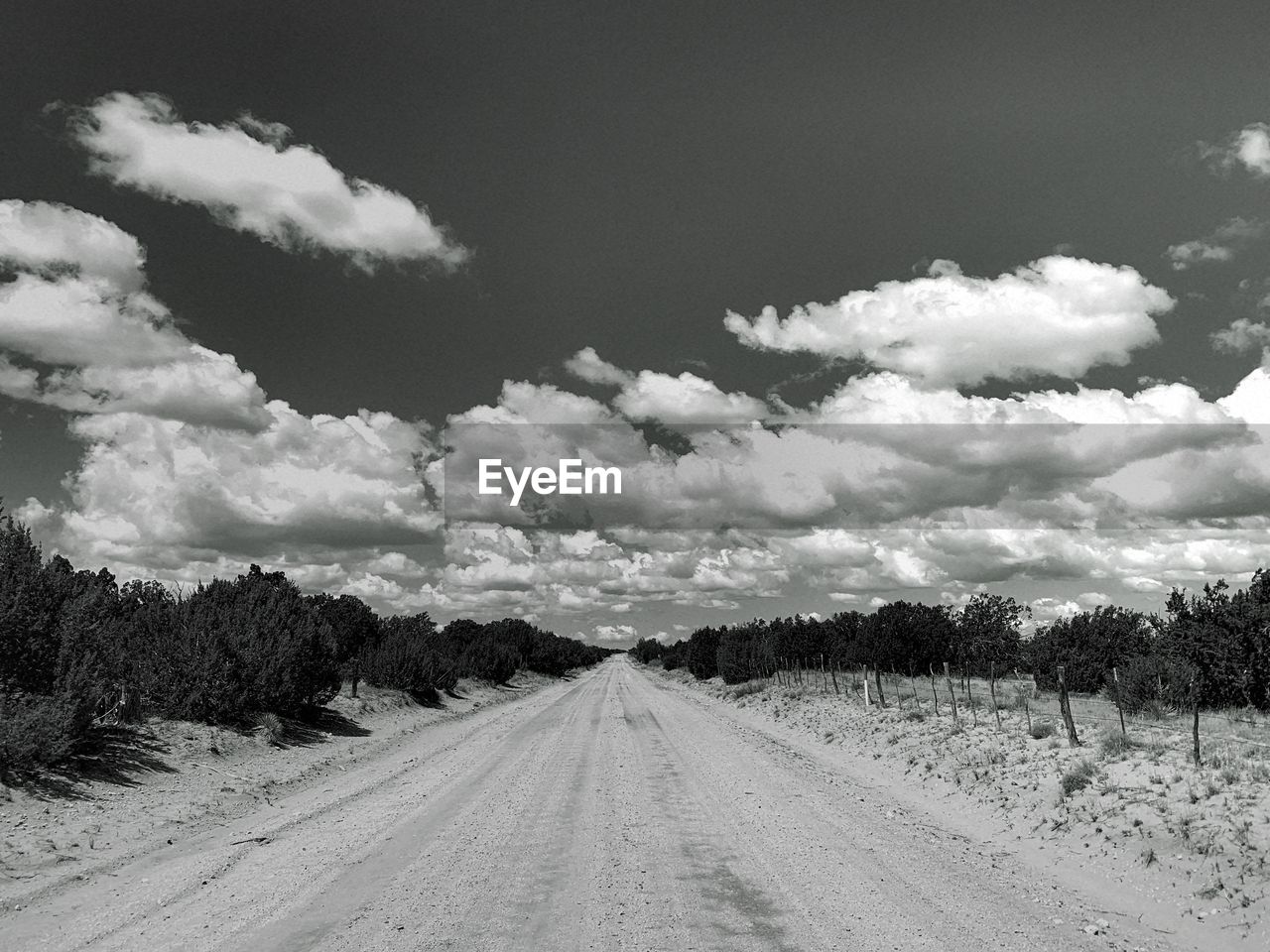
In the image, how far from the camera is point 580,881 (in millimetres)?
9711

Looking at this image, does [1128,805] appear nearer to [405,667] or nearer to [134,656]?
[134,656]

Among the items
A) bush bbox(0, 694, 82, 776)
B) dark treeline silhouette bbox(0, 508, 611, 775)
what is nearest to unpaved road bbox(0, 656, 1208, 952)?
bush bbox(0, 694, 82, 776)

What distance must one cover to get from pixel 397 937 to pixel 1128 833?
10.8 metres

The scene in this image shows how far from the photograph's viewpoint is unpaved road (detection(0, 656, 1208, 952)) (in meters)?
7.97

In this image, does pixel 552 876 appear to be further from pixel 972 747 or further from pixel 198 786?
pixel 972 747

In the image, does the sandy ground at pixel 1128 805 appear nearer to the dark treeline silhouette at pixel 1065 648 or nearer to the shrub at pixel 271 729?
the dark treeline silhouette at pixel 1065 648

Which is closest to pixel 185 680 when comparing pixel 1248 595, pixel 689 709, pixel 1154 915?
pixel 1154 915

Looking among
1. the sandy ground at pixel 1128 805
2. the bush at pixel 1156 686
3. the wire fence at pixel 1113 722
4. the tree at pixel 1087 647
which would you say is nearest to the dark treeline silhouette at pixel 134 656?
the sandy ground at pixel 1128 805

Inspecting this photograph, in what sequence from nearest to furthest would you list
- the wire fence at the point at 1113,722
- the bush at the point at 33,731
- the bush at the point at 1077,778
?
the bush at the point at 33,731, the bush at the point at 1077,778, the wire fence at the point at 1113,722

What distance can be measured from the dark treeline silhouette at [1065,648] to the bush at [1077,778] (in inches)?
235

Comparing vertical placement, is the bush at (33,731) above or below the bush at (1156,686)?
above

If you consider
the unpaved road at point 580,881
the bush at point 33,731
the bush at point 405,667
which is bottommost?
the bush at point 405,667

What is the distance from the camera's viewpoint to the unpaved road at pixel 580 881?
26.1ft

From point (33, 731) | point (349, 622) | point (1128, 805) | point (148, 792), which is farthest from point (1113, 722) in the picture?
point (349, 622)
